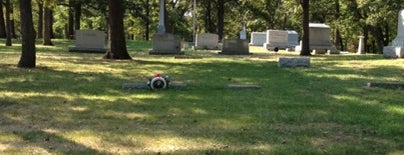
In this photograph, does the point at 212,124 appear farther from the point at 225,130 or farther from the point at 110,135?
→ the point at 110,135

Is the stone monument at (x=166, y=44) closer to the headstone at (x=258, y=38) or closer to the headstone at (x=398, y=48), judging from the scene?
the headstone at (x=398, y=48)

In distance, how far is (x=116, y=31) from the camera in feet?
63.2

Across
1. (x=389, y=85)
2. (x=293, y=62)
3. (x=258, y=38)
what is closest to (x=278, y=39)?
(x=258, y=38)

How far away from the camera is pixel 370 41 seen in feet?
189

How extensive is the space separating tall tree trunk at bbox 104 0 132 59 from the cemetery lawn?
6109 mm

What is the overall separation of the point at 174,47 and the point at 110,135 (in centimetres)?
1858

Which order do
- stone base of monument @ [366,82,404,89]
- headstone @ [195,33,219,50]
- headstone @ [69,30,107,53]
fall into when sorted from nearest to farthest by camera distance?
stone base of monument @ [366,82,404,89] < headstone @ [69,30,107,53] < headstone @ [195,33,219,50]

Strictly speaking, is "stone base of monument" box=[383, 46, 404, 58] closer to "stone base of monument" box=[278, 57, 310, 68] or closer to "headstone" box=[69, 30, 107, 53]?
"stone base of monument" box=[278, 57, 310, 68]

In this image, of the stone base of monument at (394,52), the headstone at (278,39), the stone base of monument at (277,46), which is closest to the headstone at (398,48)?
the stone base of monument at (394,52)

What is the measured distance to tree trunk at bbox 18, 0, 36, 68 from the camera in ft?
49.0

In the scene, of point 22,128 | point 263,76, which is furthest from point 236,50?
point 22,128

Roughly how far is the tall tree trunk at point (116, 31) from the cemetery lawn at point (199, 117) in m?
6.11

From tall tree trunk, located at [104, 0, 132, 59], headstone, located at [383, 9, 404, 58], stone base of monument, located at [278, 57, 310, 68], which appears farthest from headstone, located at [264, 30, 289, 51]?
stone base of monument, located at [278, 57, 310, 68]

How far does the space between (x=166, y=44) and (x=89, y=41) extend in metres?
3.56
